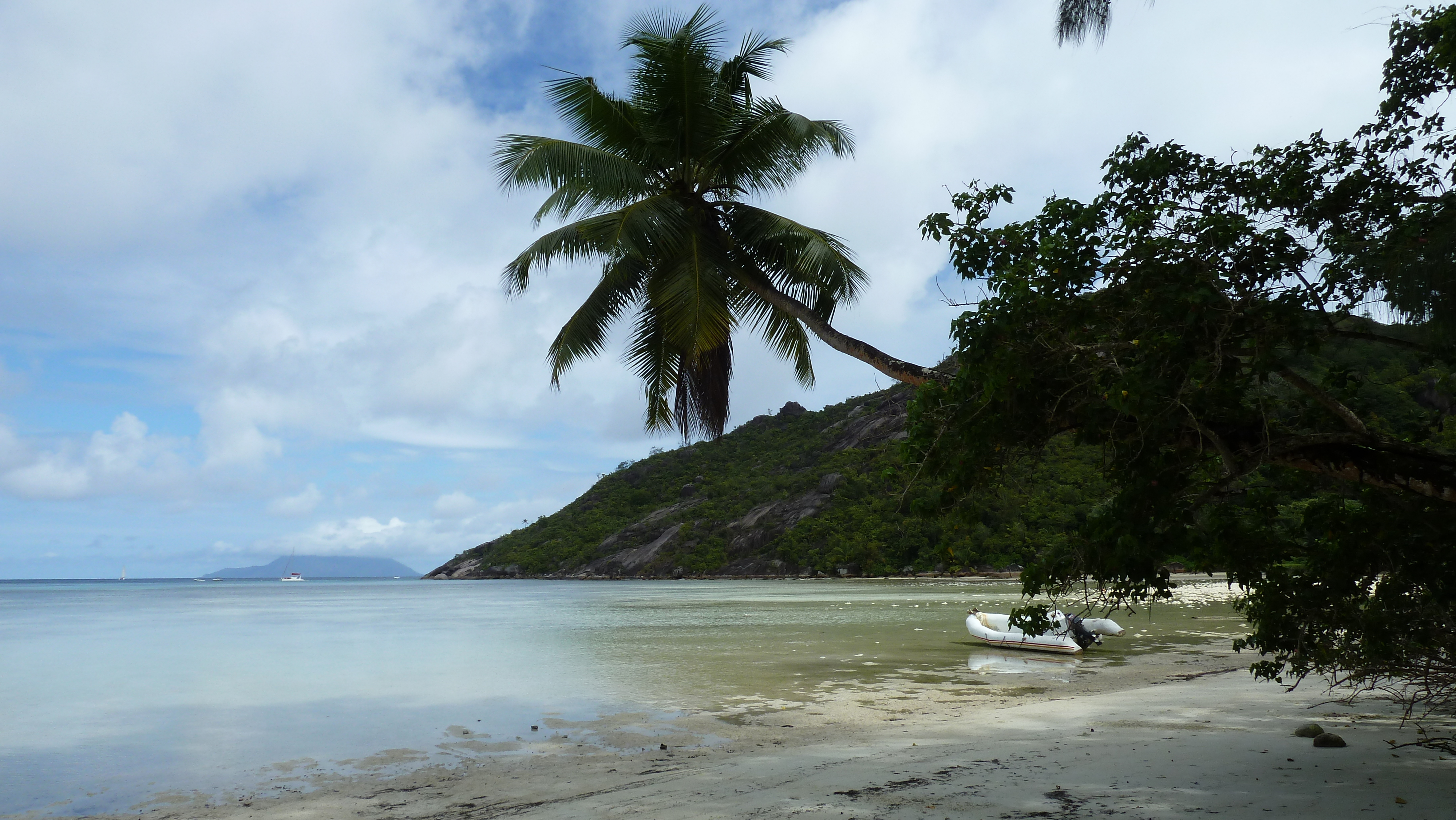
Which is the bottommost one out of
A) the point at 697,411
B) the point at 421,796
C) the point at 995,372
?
the point at 421,796

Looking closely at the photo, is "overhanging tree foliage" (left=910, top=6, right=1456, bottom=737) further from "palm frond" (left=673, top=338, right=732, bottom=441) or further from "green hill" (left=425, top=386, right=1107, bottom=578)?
"green hill" (left=425, top=386, right=1107, bottom=578)

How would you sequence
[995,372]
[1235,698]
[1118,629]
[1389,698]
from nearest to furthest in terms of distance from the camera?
[995,372], [1389,698], [1235,698], [1118,629]

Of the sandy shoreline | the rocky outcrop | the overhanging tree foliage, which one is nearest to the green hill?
the rocky outcrop

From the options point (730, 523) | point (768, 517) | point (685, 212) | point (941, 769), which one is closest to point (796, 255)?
point (685, 212)

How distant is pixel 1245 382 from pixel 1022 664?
36.5ft

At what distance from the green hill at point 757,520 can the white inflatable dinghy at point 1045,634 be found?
18626 millimetres

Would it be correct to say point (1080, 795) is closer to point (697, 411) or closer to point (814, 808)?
point (814, 808)

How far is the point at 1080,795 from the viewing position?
4.65 m

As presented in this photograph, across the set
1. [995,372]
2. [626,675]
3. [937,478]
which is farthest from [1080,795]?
[626,675]

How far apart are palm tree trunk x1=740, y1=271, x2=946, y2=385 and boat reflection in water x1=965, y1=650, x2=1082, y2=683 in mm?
7201

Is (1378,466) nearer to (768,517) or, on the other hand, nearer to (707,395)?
(707,395)

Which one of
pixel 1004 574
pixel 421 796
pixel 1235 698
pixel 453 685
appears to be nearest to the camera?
pixel 421 796

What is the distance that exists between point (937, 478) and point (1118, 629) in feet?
48.3

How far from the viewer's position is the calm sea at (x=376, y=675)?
8312mm
